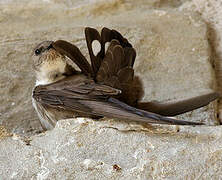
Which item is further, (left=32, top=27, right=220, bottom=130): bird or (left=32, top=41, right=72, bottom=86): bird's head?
(left=32, top=41, right=72, bottom=86): bird's head

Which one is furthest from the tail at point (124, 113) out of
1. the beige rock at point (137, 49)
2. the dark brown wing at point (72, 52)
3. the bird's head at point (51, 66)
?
the beige rock at point (137, 49)

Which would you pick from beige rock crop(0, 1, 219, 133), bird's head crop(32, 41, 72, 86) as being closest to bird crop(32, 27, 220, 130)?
bird's head crop(32, 41, 72, 86)

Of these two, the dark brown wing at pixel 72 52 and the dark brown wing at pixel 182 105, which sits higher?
the dark brown wing at pixel 72 52

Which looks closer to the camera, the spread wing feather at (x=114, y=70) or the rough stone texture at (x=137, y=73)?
the rough stone texture at (x=137, y=73)

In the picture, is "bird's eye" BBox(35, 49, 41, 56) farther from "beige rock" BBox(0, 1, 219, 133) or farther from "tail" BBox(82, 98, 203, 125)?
→ "tail" BBox(82, 98, 203, 125)

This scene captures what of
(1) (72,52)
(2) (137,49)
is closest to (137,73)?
(2) (137,49)

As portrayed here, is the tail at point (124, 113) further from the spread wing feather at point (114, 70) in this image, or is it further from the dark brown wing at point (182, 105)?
the dark brown wing at point (182, 105)

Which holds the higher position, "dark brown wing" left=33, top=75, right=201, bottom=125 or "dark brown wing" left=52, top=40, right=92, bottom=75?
"dark brown wing" left=52, top=40, right=92, bottom=75

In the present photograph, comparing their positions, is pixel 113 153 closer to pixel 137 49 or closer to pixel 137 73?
pixel 137 73
